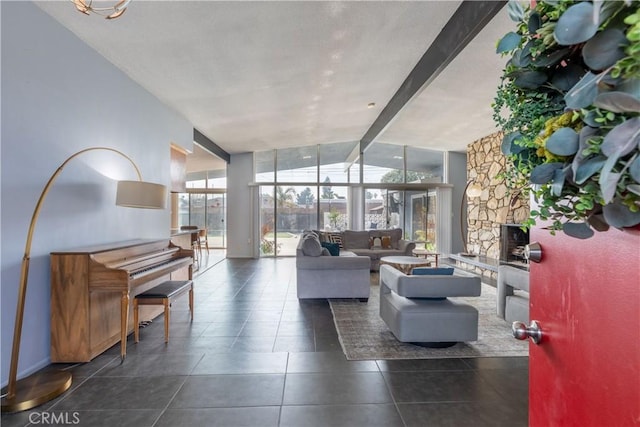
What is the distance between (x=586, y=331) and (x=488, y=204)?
24.8 feet

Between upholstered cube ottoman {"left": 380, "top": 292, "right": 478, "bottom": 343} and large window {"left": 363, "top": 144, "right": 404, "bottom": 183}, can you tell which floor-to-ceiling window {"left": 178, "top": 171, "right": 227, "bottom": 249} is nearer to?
large window {"left": 363, "top": 144, "right": 404, "bottom": 183}

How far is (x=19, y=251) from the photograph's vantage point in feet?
8.19

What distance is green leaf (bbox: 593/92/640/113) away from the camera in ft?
1.46

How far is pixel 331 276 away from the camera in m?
4.68

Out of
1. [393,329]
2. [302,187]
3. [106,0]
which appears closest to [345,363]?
[393,329]

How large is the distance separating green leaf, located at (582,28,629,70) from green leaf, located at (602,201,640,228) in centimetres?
23

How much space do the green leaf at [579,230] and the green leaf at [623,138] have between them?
228 millimetres

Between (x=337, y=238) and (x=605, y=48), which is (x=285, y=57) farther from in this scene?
(x=337, y=238)

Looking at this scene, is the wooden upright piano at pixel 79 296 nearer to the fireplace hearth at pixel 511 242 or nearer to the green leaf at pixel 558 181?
the green leaf at pixel 558 181

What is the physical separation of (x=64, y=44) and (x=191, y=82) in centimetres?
146

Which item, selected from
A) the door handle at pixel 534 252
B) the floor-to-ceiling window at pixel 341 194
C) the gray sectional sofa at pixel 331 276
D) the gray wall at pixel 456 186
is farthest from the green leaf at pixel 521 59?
the gray wall at pixel 456 186

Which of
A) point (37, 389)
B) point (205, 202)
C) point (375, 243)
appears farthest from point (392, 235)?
point (37, 389)

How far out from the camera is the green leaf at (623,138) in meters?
0.46

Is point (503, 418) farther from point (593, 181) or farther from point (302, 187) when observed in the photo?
point (302, 187)
